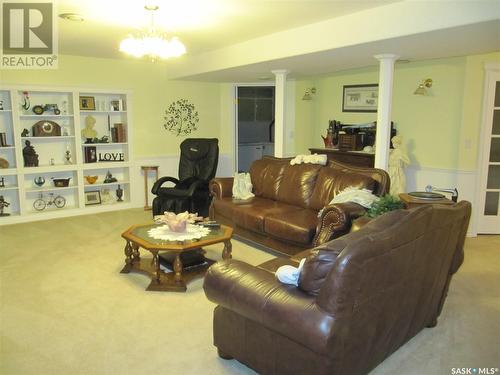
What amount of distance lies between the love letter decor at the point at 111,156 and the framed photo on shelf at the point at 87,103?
0.70 metres

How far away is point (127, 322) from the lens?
2844mm

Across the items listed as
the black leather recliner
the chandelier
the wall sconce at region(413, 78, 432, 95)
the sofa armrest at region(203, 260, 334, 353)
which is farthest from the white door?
the sofa armrest at region(203, 260, 334, 353)

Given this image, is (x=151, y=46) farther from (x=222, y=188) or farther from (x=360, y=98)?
(x=360, y=98)

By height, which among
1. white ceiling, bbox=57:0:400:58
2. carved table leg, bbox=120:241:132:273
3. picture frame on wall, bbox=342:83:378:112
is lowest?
carved table leg, bbox=120:241:132:273

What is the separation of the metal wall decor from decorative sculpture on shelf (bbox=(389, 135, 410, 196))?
3287 mm

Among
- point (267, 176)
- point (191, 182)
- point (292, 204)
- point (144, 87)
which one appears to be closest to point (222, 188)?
point (267, 176)

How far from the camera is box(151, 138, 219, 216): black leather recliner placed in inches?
205

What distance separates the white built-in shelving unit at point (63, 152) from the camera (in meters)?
5.39

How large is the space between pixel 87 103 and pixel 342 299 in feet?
17.2

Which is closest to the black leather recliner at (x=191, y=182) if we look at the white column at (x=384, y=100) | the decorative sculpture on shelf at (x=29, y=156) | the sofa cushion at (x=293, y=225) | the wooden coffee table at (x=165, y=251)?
the wooden coffee table at (x=165, y=251)

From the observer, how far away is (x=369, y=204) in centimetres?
358

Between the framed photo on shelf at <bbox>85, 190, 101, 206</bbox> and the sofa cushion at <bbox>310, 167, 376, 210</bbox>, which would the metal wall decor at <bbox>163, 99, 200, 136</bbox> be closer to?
the framed photo on shelf at <bbox>85, 190, 101, 206</bbox>

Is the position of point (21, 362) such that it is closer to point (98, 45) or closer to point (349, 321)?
point (349, 321)

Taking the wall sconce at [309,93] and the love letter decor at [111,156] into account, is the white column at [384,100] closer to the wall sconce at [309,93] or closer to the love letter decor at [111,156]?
the wall sconce at [309,93]
